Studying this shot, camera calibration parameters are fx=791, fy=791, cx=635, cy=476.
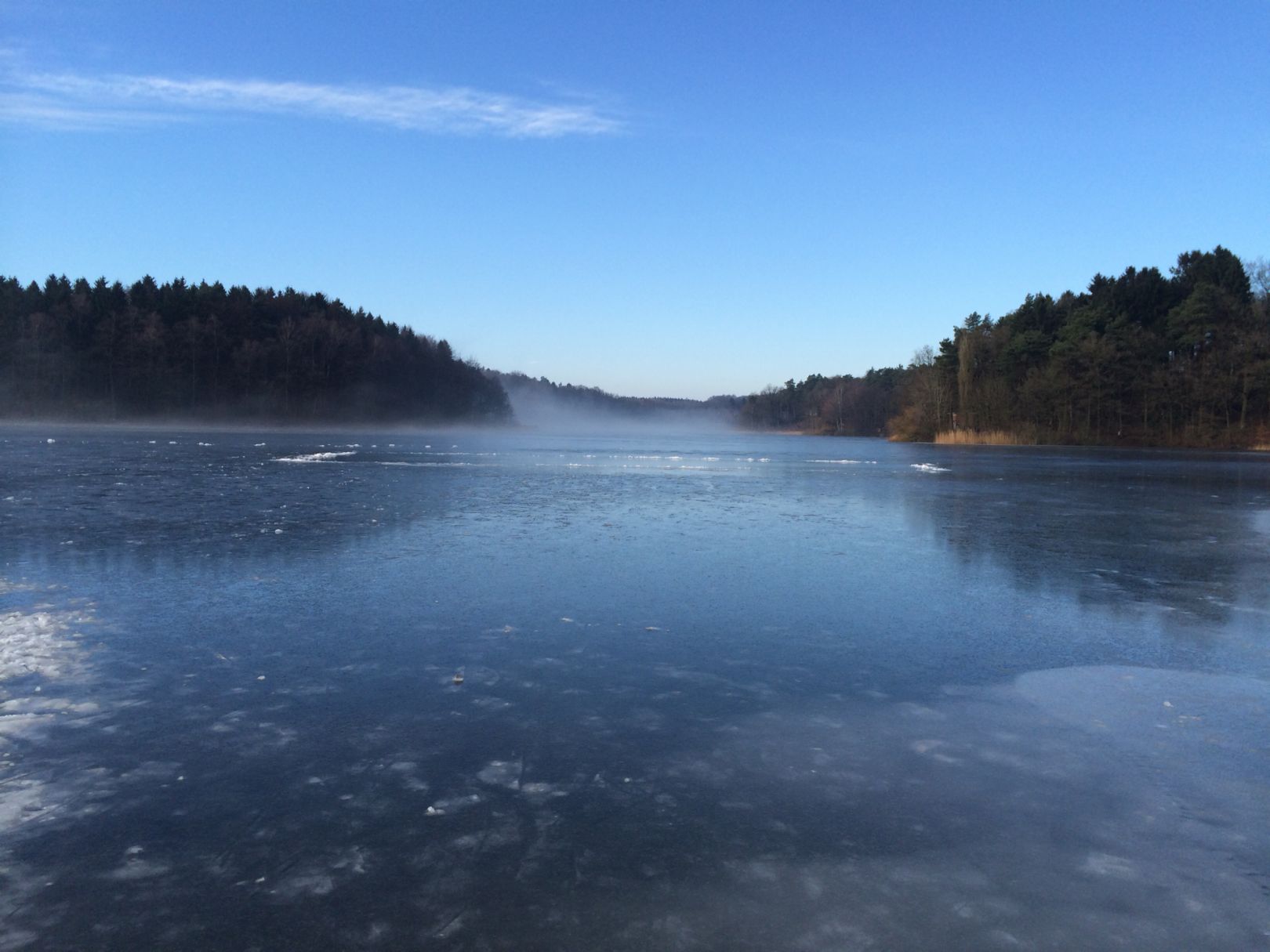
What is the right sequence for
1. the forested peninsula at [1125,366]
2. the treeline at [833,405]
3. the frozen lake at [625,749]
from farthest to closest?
the treeline at [833,405] → the forested peninsula at [1125,366] → the frozen lake at [625,749]

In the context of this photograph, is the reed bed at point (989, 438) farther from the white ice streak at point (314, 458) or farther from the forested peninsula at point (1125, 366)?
the white ice streak at point (314, 458)

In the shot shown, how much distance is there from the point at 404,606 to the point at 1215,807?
5.43 meters

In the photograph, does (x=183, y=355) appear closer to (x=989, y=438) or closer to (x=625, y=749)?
(x=989, y=438)

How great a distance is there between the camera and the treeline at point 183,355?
226 feet

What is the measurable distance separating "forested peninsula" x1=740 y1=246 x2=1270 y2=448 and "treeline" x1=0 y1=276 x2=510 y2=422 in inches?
2431

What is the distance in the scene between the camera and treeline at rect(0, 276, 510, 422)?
226 ft

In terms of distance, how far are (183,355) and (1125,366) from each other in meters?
79.2

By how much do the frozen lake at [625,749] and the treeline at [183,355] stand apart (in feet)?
242

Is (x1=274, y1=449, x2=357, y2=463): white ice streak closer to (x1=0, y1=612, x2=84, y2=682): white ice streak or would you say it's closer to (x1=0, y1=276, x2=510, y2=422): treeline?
(x1=0, y1=612, x2=84, y2=682): white ice streak

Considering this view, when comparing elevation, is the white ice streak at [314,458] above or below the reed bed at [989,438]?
below

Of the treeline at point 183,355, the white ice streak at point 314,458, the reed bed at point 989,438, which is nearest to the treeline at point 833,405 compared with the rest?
the reed bed at point 989,438

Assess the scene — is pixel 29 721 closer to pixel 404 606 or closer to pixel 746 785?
pixel 404 606

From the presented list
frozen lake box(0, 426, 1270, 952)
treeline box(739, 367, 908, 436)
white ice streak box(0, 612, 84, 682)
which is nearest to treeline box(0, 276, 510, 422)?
treeline box(739, 367, 908, 436)

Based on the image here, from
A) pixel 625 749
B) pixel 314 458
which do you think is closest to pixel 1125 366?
pixel 314 458
